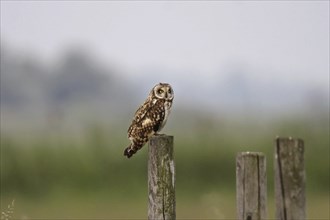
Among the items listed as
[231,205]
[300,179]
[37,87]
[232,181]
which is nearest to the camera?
[300,179]

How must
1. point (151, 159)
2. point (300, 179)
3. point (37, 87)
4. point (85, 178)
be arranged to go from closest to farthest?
point (300, 179) → point (151, 159) → point (85, 178) → point (37, 87)

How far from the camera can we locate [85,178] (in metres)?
15.6

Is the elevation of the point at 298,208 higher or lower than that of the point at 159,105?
lower

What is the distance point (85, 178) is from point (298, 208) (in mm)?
10456

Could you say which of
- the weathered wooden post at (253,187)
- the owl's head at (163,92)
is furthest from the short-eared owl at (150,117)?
the weathered wooden post at (253,187)

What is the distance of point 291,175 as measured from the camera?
532 centimetres

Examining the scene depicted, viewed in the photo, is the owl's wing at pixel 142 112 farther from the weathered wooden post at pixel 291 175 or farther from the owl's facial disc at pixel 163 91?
the weathered wooden post at pixel 291 175

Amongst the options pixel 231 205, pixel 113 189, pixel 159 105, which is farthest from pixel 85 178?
pixel 159 105

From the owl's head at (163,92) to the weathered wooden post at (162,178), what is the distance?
291 cm

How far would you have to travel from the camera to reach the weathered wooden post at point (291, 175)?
5.32m

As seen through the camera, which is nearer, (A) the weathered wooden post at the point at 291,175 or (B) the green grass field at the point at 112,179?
→ (A) the weathered wooden post at the point at 291,175

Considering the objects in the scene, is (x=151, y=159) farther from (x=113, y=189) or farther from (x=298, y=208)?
(x=113, y=189)

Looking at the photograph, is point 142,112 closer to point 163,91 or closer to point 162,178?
point 163,91

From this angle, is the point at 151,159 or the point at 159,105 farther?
the point at 159,105
